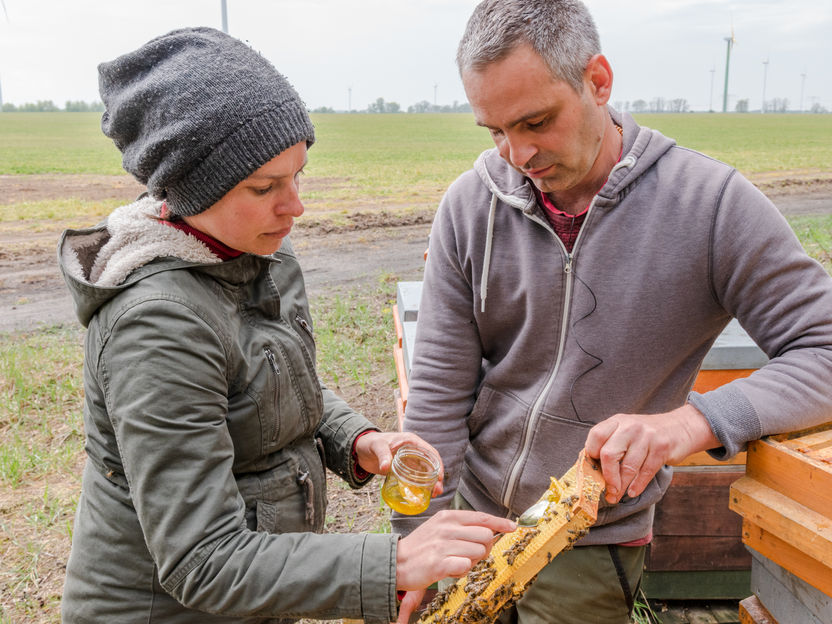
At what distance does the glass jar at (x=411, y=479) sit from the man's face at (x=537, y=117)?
80cm

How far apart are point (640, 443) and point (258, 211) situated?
1.03 meters

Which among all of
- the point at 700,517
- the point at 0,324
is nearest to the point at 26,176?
the point at 0,324

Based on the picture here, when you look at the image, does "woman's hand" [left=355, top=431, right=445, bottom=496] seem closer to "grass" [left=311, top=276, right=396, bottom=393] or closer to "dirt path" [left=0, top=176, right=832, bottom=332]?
"grass" [left=311, top=276, right=396, bottom=393]

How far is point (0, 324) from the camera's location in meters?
8.33

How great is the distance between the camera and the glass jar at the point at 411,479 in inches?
72.8

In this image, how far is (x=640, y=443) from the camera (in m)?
1.72

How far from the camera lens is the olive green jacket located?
143 cm

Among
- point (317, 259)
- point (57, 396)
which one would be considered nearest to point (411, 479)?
point (57, 396)

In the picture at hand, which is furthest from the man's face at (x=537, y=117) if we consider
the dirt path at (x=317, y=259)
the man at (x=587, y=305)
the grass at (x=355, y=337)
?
the dirt path at (x=317, y=259)

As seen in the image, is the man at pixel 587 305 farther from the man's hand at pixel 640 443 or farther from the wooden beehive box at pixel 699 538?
the wooden beehive box at pixel 699 538

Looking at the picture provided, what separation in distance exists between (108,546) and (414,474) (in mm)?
727

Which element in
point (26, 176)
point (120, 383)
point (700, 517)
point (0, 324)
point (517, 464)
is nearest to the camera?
point (120, 383)

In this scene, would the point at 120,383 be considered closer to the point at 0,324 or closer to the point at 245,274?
the point at 245,274

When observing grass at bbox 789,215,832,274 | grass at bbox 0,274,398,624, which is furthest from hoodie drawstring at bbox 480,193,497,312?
grass at bbox 789,215,832,274
